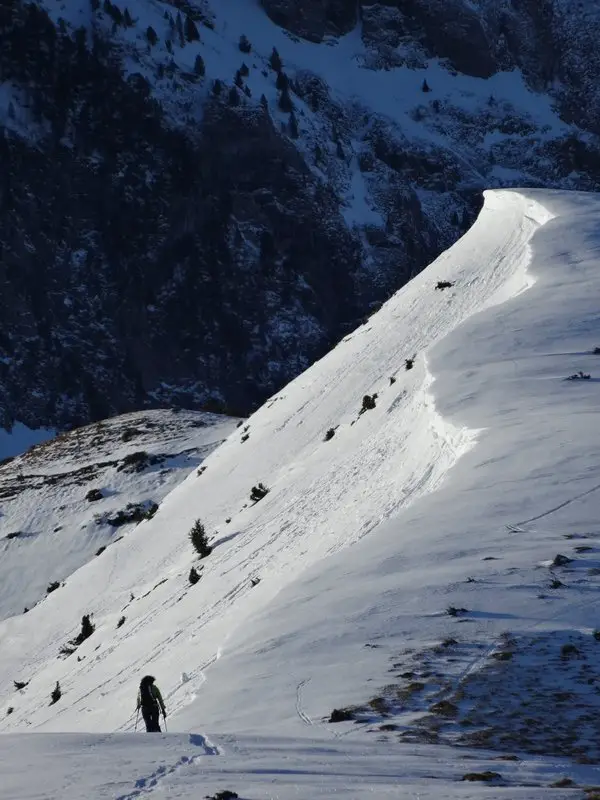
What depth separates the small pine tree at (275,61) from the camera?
144 meters

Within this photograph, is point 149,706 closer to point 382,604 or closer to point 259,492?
point 382,604

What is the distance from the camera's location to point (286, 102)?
450ft

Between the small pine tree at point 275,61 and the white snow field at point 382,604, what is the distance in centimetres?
12280

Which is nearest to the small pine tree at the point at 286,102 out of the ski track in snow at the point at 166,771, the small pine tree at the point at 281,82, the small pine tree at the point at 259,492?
the small pine tree at the point at 281,82

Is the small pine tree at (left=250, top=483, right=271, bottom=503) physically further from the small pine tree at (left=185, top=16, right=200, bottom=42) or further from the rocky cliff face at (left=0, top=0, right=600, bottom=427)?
the small pine tree at (left=185, top=16, right=200, bottom=42)

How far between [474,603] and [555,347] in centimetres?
1019

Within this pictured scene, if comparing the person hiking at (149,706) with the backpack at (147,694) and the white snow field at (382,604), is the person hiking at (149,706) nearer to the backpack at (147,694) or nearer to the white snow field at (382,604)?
the backpack at (147,694)

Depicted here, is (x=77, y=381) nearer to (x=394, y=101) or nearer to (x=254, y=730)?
(x=394, y=101)

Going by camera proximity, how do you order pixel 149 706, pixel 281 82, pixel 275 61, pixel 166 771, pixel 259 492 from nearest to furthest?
pixel 166 771, pixel 149 706, pixel 259 492, pixel 281 82, pixel 275 61

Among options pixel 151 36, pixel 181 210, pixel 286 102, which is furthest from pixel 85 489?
pixel 151 36

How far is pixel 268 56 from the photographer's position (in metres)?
148

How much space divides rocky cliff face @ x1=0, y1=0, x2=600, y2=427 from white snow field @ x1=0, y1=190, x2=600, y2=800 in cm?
10051

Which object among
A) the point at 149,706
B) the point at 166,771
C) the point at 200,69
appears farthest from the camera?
the point at 200,69

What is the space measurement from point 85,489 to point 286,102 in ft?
342
